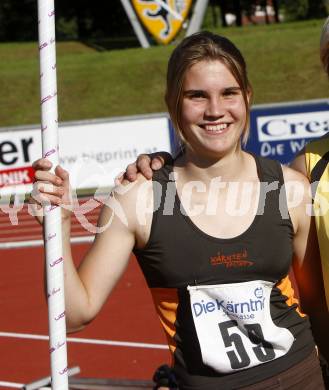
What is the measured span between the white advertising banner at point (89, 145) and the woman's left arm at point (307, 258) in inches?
323

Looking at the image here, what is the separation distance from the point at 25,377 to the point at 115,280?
3.51 metres

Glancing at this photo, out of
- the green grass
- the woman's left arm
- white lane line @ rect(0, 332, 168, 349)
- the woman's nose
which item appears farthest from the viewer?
the green grass

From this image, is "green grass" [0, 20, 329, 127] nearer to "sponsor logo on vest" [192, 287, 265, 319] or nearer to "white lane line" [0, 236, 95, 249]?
"white lane line" [0, 236, 95, 249]

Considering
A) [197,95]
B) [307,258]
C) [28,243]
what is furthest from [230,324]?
[28,243]

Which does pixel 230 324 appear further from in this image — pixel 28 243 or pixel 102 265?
pixel 28 243

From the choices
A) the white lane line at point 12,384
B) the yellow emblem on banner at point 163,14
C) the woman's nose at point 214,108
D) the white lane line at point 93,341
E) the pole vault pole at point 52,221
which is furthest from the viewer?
the yellow emblem on banner at point 163,14

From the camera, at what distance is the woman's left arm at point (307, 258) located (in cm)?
250

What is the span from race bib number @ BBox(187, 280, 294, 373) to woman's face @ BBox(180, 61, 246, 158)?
47 centimetres

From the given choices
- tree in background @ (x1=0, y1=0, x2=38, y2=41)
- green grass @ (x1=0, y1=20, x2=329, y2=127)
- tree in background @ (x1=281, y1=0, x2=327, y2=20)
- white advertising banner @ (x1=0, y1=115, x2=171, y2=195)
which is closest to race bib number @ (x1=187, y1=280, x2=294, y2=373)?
white advertising banner @ (x1=0, y1=115, x2=171, y2=195)

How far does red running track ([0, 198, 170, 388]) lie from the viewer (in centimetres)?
569

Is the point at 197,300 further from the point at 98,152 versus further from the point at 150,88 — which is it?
the point at 150,88

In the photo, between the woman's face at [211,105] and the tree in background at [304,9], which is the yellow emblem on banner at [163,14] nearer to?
the woman's face at [211,105]

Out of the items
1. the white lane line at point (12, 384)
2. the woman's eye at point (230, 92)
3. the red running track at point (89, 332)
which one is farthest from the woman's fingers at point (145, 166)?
the white lane line at point (12, 384)

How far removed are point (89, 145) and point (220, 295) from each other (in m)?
8.88
